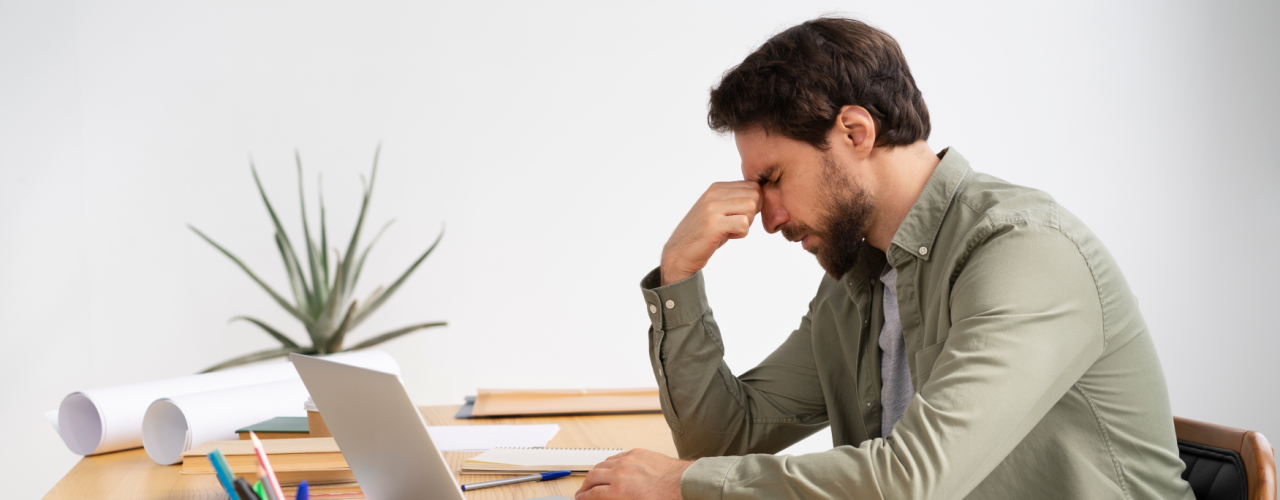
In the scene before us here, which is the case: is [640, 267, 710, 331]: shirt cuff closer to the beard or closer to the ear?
the beard

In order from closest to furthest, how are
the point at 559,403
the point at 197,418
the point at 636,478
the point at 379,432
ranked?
the point at 379,432 < the point at 636,478 < the point at 197,418 < the point at 559,403

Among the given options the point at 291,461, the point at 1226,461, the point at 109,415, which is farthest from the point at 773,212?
the point at 109,415

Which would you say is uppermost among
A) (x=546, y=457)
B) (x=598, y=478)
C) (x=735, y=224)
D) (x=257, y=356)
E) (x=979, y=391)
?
(x=735, y=224)

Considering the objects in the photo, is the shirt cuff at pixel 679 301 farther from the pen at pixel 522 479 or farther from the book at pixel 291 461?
the book at pixel 291 461

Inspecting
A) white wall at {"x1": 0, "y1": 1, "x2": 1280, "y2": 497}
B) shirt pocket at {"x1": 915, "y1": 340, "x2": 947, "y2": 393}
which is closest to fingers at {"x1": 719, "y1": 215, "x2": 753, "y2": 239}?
shirt pocket at {"x1": 915, "y1": 340, "x2": 947, "y2": 393}

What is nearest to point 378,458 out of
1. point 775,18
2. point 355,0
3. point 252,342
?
point 252,342

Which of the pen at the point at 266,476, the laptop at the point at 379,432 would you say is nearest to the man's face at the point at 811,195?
the laptop at the point at 379,432

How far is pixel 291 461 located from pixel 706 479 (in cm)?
56

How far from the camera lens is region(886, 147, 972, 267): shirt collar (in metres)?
1.10

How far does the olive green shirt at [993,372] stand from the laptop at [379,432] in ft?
0.93

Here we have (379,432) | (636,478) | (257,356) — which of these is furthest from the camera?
(257,356)

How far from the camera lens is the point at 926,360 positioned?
104 cm

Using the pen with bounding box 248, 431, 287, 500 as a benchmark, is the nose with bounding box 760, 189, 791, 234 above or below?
above

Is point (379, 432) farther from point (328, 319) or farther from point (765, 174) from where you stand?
point (328, 319)
